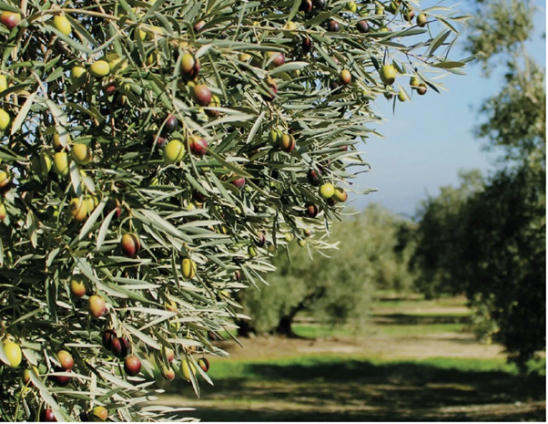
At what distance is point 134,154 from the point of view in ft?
5.60

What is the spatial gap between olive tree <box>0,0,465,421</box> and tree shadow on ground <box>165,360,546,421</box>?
49.1 feet

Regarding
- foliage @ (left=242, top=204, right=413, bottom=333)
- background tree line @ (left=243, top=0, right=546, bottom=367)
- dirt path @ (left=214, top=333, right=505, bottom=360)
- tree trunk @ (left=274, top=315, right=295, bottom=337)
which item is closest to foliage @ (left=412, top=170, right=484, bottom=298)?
background tree line @ (left=243, top=0, right=546, bottom=367)

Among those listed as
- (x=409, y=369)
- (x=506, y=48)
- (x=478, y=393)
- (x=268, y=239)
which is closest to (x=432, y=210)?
(x=409, y=369)

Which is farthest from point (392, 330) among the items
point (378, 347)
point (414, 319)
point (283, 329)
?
point (283, 329)

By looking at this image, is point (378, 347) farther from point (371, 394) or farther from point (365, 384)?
point (371, 394)

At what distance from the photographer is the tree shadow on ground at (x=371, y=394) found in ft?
54.9

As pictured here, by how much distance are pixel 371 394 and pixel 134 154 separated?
20.8 meters

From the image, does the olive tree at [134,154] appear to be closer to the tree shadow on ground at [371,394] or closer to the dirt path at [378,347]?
the tree shadow on ground at [371,394]

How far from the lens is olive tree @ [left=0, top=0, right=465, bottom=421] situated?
153 centimetres

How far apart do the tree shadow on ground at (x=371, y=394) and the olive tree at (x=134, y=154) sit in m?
15.0

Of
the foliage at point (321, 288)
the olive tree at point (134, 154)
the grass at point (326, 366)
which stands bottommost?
the grass at point (326, 366)

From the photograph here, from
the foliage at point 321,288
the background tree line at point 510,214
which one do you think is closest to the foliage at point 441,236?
the background tree line at point 510,214

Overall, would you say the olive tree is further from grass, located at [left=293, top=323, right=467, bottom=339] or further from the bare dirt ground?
grass, located at [left=293, top=323, right=467, bottom=339]

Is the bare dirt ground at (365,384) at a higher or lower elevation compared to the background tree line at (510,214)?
lower
